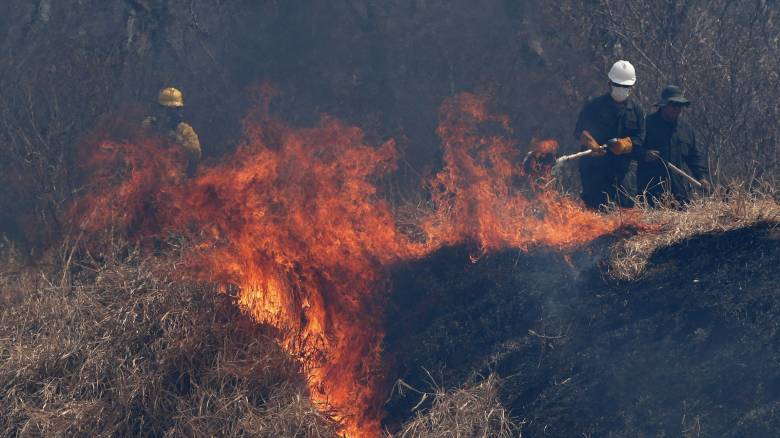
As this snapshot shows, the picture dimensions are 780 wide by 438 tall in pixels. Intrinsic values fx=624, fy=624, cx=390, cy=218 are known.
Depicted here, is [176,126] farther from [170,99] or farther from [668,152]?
[668,152]

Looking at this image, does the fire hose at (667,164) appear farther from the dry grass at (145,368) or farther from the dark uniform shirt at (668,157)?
the dry grass at (145,368)

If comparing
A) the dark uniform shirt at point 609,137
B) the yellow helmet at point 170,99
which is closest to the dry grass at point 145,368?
the dark uniform shirt at point 609,137

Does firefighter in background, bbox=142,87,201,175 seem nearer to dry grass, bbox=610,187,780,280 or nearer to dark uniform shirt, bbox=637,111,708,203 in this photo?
dark uniform shirt, bbox=637,111,708,203

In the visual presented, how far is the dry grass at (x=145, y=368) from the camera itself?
15.4 ft


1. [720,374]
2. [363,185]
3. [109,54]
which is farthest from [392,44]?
[720,374]

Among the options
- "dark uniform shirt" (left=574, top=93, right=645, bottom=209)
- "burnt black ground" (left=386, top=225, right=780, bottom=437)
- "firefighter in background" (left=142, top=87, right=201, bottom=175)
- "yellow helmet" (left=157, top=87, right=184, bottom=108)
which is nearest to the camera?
"burnt black ground" (left=386, top=225, right=780, bottom=437)

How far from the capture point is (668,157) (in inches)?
253

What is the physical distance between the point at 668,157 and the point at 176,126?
691cm

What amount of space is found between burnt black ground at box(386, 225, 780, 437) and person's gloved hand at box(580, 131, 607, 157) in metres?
1.08

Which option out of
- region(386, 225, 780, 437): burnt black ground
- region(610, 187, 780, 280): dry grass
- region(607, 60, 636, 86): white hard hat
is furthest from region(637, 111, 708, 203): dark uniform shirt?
region(386, 225, 780, 437): burnt black ground

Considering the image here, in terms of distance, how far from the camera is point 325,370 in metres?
5.45

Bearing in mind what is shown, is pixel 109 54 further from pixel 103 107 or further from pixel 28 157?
pixel 28 157

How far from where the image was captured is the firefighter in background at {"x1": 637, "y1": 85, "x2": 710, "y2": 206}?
6.34 meters

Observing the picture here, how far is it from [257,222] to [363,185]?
128 cm
